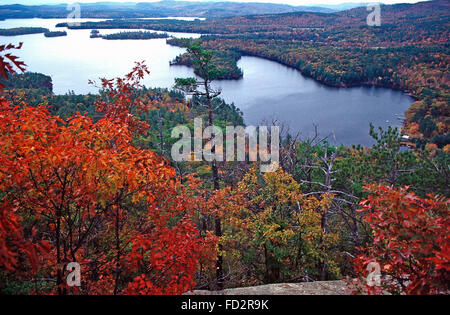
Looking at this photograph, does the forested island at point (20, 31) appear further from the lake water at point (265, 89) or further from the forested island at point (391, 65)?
the forested island at point (391, 65)

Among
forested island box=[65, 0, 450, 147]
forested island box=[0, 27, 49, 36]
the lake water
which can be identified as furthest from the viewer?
forested island box=[0, 27, 49, 36]

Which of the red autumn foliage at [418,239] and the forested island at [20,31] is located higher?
the forested island at [20,31]

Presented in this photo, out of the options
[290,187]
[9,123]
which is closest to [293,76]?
[290,187]

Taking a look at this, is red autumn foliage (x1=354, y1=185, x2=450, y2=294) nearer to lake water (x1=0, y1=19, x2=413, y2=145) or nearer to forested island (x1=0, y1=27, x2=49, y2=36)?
lake water (x1=0, y1=19, x2=413, y2=145)

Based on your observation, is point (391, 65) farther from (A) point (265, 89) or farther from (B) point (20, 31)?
(B) point (20, 31)

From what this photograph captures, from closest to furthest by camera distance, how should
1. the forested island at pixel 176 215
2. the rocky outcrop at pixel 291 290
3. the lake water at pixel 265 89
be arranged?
the forested island at pixel 176 215, the rocky outcrop at pixel 291 290, the lake water at pixel 265 89

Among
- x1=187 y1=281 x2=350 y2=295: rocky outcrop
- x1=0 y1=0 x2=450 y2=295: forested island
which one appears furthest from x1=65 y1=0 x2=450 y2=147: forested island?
x1=187 y1=281 x2=350 y2=295: rocky outcrop

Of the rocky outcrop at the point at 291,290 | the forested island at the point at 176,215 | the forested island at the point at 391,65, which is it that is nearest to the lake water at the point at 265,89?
the forested island at the point at 391,65
